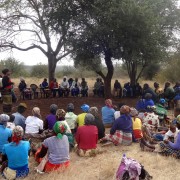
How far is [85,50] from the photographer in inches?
683

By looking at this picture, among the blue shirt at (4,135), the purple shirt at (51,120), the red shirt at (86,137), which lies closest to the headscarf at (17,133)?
the blue shirt at (4,135)

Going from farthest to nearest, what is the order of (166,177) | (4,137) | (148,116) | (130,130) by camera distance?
(148,116) → (130,130) → (4,137) → (166,177)

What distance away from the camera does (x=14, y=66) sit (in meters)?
49.8

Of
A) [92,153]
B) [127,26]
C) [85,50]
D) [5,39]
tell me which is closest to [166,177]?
[92,153]

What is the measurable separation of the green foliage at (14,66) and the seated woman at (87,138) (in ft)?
134

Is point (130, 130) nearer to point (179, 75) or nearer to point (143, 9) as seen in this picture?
point (143, 9)

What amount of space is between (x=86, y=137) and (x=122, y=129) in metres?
1.20

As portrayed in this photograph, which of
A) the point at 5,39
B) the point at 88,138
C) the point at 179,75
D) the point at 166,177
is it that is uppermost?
the point at 5,39

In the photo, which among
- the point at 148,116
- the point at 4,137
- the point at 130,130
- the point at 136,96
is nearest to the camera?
the point at 4,137

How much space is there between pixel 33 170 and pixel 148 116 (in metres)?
4.00

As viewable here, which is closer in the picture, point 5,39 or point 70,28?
point 70,28

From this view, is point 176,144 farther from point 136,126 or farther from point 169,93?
Answer: point 169,93

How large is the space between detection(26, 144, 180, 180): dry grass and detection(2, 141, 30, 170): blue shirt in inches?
13.9

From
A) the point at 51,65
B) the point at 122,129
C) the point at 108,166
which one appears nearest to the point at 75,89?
the point at 51,65
